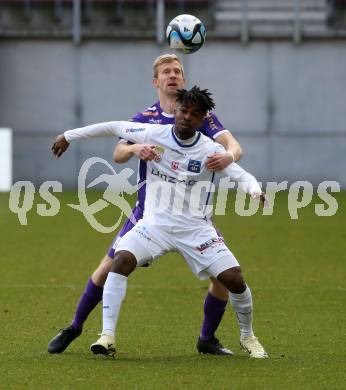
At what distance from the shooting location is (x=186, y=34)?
359 inches

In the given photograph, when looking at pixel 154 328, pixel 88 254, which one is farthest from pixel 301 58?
pixel 154 328

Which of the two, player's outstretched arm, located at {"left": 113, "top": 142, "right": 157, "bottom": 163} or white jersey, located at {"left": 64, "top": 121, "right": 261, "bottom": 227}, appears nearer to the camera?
player's outstretched arm, located at {"left": 113, "top": 142, "right": 157, "bottom": 163}

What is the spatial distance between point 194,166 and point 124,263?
2.69 ft

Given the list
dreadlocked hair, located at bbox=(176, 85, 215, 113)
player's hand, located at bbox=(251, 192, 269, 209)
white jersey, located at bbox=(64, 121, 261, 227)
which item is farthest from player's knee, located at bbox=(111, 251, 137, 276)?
dreadlocked hair, located at bbox=(176, 85, 215, 113)

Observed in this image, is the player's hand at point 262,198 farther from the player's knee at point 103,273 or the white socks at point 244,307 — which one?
the player's knee at point 103,273

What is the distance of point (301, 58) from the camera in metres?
31.8

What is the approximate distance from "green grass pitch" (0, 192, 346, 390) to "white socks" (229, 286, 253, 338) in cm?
22

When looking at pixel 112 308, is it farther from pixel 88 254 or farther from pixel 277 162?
pixel 277 162

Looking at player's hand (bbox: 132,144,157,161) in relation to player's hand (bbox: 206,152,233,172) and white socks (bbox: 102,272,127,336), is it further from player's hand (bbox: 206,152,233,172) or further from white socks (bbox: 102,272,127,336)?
white socks (bbox: 102,272,127,336)

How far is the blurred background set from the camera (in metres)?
31.7

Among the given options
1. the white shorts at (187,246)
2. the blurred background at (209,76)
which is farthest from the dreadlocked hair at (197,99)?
the blurred background at (209,76)

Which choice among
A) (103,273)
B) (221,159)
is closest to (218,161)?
(221,159)

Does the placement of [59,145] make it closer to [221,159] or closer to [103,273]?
[103,273]

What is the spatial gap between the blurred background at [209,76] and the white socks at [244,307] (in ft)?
75.6
